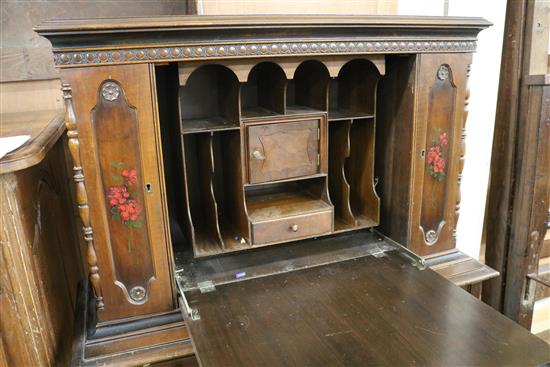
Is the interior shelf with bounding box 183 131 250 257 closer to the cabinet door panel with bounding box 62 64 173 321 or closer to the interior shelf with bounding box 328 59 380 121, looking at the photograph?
the cabinet door panel with bounding box 62 64 173 321

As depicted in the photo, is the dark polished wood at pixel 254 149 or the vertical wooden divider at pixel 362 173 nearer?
the dark polished wood at pixel 254 149

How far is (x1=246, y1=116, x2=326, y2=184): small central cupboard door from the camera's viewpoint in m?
1.36

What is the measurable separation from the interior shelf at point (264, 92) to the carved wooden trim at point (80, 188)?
0.50 meters

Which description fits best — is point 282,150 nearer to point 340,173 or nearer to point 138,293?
point 340,173

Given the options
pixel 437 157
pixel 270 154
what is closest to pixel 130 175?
pixel 270 154

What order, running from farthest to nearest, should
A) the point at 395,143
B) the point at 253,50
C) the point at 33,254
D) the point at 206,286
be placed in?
the point at 395,143 < the point at 206,286 < the point at 253,50 < the point at 33,254

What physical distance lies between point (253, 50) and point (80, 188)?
573 mm

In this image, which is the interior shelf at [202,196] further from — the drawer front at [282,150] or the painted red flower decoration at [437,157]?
the painted red flower decoration at [437,157]

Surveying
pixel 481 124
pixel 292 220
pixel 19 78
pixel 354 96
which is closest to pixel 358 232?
pixel 292 220

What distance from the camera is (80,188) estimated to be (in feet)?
3.68

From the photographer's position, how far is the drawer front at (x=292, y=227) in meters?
1.39

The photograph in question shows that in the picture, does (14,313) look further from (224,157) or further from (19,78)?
(19,78)

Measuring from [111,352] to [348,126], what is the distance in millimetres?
990

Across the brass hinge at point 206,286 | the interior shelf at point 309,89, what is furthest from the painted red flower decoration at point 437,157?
the brass hinge at point 206,286
